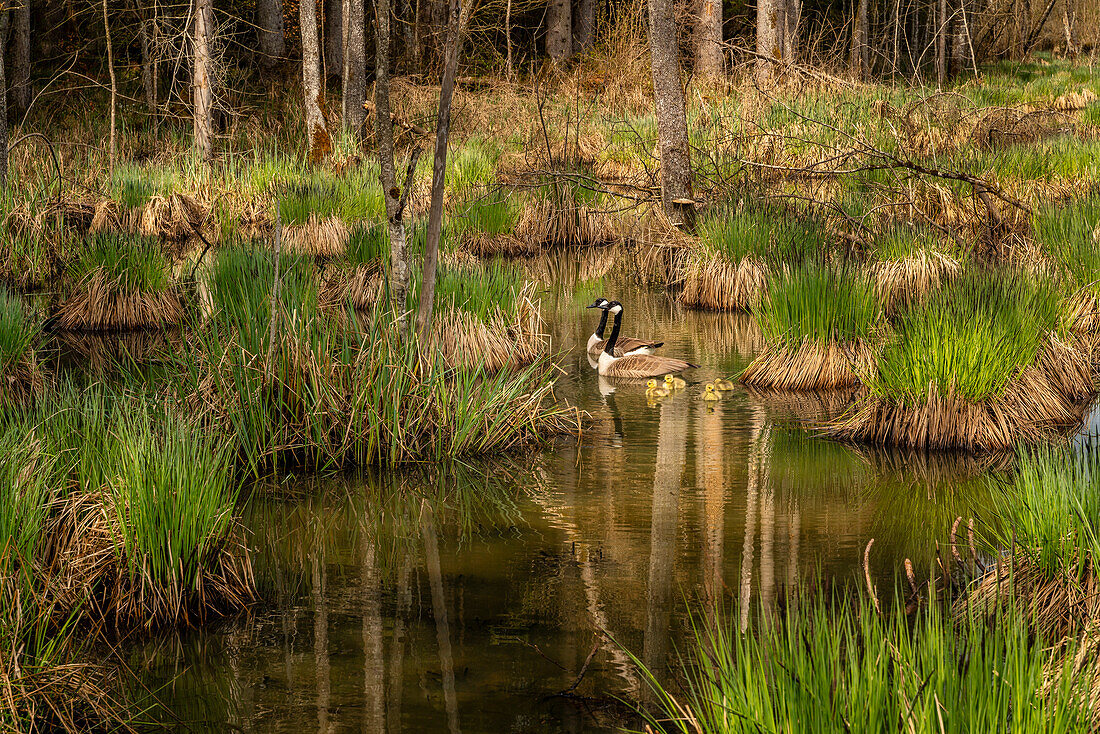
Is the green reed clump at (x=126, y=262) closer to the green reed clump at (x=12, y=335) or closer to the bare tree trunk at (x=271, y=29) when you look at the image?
the green reed clump at (x=12, y=335)

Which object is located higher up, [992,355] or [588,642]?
[992,355]

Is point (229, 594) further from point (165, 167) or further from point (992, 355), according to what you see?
point (165, 167)

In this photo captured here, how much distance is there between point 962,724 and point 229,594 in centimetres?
318

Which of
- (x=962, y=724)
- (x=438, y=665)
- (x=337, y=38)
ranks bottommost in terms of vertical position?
(x=438, y=665)

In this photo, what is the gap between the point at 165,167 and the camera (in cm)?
1584

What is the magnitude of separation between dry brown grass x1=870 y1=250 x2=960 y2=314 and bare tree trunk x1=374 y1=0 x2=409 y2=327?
4.65m

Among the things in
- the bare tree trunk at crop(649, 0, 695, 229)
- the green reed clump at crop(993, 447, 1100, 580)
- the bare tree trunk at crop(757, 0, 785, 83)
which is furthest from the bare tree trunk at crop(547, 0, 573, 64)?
the green reed clump at crop(993, 447, 1100, 580)

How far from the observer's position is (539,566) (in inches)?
206

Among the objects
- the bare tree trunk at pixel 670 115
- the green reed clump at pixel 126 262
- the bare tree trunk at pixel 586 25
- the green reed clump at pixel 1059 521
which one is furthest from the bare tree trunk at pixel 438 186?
the bare tree trunk at pixel 586 25

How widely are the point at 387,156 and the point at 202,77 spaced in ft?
34.2

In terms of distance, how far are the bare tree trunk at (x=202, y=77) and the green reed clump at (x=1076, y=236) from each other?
435 inches

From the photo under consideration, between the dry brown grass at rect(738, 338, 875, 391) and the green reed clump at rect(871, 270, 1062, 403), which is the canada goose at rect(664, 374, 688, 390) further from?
the green reed clump at rect(871, 270, 1062, 403)

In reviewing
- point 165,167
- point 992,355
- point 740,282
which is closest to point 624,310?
point 740,282

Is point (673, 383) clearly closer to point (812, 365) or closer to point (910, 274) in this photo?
point (812, 365)
